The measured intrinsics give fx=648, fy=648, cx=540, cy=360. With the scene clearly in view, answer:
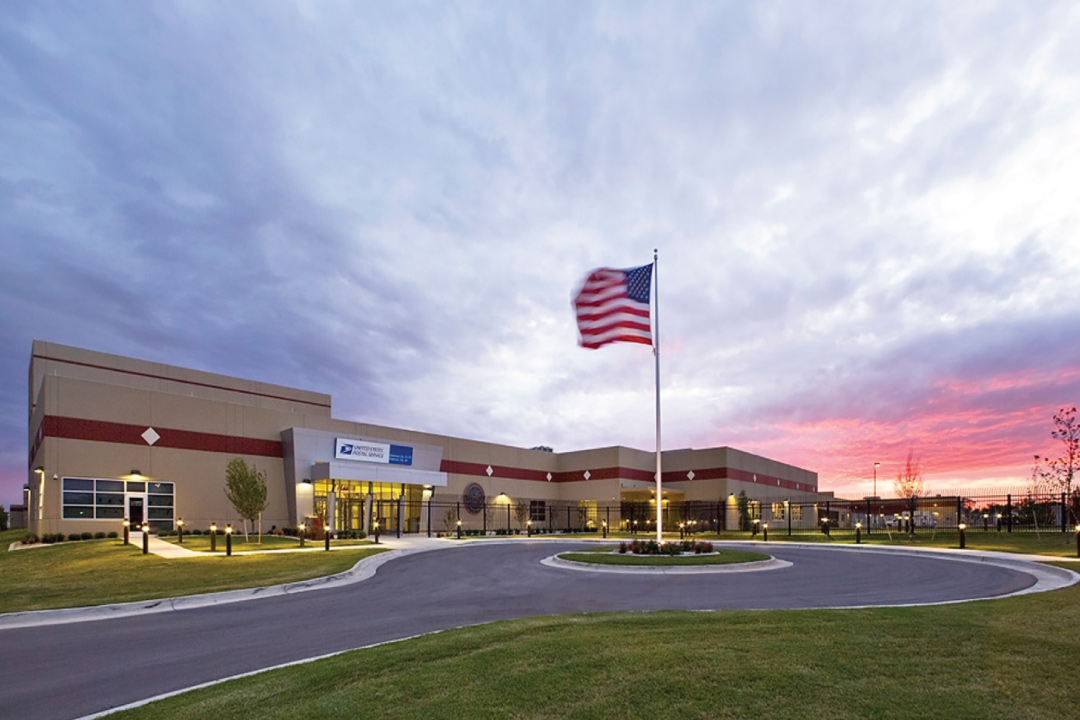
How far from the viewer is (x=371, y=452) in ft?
156

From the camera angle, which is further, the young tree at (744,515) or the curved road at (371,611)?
the young tree at (744,515)

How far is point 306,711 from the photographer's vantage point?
604 cm

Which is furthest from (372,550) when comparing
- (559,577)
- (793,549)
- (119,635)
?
(793,549)

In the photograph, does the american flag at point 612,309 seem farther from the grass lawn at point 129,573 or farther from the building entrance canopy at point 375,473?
the building entrance canopy at point 375,473

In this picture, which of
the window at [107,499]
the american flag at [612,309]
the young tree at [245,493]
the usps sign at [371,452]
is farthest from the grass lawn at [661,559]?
the window at [107,499]

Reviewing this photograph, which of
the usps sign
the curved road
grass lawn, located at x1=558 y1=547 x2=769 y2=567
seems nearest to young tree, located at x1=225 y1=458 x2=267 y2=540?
the usps sign

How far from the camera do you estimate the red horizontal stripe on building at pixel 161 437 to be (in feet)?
113

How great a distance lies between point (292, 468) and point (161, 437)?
826 cm

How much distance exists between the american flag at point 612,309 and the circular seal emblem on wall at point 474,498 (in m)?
35.3

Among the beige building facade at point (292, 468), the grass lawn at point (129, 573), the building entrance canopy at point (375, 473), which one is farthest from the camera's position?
the building entrance canopy at point (375, 473)

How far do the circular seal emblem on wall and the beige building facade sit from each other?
155 millimetres

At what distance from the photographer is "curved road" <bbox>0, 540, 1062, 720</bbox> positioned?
8.48 metres

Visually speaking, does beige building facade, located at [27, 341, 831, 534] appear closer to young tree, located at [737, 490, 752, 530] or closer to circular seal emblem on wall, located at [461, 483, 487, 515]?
circular seal emblem on wall, located at [461, 483, 487, 515]

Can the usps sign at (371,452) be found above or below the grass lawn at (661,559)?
above
